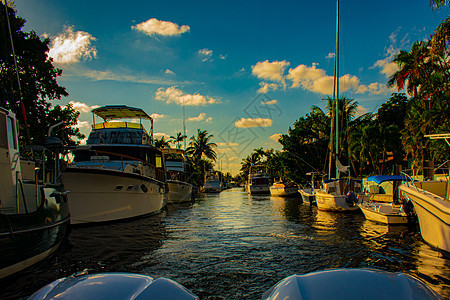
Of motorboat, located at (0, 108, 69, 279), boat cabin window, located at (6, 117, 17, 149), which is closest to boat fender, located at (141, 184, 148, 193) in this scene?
motorboat, located at (0, 108, 69, 279)

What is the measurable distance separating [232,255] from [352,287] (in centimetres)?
610

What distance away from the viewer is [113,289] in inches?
83.0

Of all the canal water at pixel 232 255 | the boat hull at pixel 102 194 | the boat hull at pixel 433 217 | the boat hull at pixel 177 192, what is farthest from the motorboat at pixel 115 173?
the boat hull at pixel 433 217

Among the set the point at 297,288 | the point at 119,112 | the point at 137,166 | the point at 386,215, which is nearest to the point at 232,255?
the point at 297,288

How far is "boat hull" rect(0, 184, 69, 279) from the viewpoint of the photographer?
5.16 meters

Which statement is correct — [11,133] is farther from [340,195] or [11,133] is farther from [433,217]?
[340,195]

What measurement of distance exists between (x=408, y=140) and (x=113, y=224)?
872 inches

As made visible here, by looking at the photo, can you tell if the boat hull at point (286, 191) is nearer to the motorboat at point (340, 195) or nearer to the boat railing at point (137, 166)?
the motorboat at point (340, 195)

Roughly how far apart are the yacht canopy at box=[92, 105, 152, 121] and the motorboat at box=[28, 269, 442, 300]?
15.6m

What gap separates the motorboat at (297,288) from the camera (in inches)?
78.5

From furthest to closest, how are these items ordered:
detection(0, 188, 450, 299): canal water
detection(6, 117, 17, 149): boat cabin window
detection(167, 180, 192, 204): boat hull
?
detection(167, 180, 192, 204): boat hull, detection(6, 117, 17, 149): boat cabin window, detection(0, 188, 450, 299): canal water

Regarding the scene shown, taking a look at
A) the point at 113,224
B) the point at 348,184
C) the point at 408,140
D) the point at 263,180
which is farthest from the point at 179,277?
the point at 263,180

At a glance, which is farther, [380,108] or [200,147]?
[200,147]

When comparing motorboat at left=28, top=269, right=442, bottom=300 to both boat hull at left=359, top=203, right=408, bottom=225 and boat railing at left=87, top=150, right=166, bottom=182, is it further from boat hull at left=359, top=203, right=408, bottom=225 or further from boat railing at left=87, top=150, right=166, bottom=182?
boat hull at left=359, top=203, right=408, bottom=225
